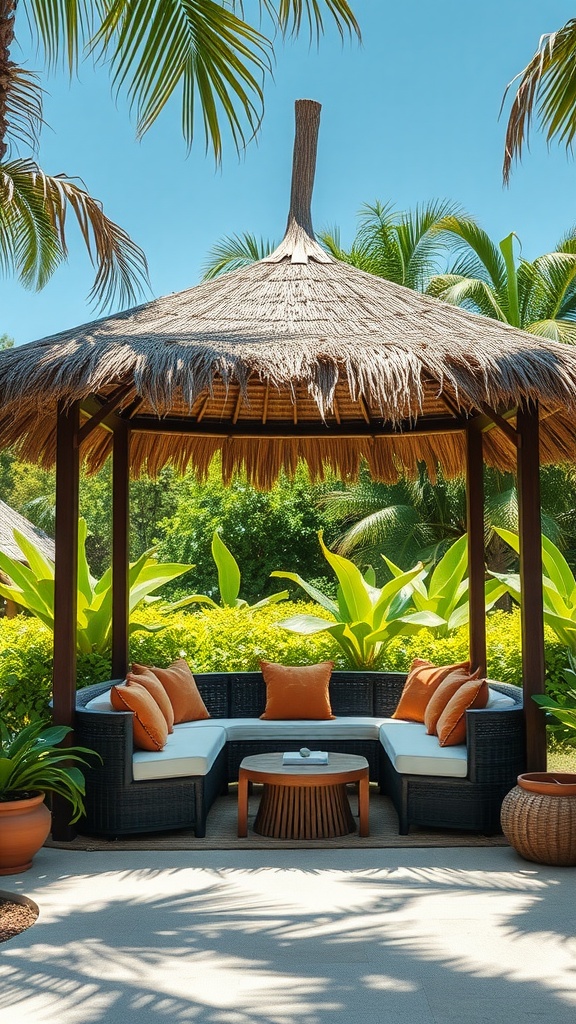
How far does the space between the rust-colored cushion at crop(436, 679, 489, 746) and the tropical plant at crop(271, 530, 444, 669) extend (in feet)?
5.54

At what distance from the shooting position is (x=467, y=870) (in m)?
4.77

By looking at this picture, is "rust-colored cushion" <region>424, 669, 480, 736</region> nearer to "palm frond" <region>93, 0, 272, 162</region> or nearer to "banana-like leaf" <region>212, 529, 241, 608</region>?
"banana-like leaf" <region>212, 529, 241, 608</region>

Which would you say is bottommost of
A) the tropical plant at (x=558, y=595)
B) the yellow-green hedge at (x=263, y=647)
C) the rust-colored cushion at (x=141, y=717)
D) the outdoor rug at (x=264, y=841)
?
the outdoor rug at (x=264, y=841)

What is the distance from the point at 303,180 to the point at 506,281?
9.09 meters

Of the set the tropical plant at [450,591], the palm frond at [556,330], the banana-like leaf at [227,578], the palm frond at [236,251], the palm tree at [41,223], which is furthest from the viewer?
the palm frond at [236,251]

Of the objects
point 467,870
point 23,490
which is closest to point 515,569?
point 467,870

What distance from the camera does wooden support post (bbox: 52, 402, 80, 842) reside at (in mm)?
5344

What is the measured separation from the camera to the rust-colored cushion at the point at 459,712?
5.60 meters

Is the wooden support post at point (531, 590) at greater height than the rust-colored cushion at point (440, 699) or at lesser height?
greater

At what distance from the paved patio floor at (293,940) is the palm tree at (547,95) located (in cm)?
397

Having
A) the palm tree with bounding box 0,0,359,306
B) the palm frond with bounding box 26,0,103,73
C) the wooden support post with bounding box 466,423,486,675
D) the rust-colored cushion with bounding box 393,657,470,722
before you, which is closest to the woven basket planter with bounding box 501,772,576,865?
the rust-colored cushion with bounding box 393,657,470,722

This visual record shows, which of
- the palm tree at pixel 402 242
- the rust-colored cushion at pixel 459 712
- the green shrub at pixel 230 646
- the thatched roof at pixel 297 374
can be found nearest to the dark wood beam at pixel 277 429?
the thatched roof at pixel 297 374

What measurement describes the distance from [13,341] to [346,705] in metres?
28.5

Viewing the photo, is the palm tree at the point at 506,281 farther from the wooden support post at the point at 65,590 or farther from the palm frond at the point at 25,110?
the wooden support post at the point at 65,590
